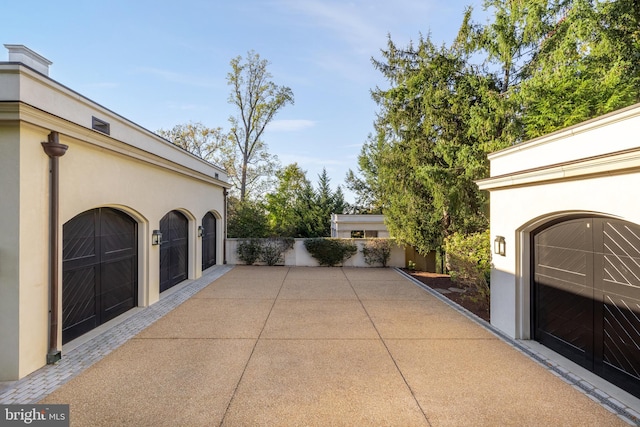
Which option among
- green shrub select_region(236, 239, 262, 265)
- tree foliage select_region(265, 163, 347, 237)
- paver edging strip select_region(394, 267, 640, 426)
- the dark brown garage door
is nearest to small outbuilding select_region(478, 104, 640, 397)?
paver edging strip select_region(394, 267, 640, 426)

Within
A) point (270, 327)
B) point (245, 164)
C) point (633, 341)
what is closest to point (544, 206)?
point (633, 341)

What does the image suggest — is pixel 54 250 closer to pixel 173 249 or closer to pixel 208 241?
pixel 173 249

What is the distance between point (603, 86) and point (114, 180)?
14508mm

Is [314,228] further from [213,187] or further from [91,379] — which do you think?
[91,379]

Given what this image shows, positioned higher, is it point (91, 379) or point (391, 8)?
point (391, 8)

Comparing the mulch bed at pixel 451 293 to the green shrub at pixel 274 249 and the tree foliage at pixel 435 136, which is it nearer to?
the tree foliage at pixel 435 136

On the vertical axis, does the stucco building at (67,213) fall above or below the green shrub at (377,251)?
above

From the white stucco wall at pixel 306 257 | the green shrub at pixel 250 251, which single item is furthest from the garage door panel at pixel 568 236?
the green shrub at pixel 250 251

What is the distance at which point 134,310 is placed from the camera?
7.16 metres

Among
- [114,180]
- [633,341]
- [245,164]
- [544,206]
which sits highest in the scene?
[245,164]

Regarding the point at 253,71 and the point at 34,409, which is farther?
the point at 253,71

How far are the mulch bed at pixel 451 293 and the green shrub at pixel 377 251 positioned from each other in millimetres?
1118

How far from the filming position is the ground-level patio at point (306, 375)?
3.36 meters

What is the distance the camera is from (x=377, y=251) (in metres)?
13.9
